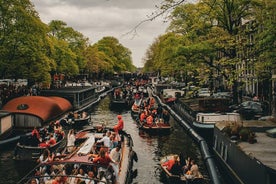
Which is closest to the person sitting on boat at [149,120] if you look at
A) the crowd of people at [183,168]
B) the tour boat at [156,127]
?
the tour boat at [156,127]

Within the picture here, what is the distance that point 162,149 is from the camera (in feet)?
98.8

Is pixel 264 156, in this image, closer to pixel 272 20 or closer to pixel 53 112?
pixel 272 20

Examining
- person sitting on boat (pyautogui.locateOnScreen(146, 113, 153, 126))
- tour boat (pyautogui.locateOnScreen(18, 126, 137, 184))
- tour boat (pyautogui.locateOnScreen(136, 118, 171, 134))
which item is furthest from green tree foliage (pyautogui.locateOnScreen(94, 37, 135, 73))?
tour boat (pyautogui.locateOnScreen(18, 126, 137, 184))

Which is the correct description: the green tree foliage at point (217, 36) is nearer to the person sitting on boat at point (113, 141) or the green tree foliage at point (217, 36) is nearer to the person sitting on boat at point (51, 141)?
the person sitting on boat at point (113, 141)

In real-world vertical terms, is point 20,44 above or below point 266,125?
above

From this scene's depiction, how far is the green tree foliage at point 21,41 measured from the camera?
41625mm

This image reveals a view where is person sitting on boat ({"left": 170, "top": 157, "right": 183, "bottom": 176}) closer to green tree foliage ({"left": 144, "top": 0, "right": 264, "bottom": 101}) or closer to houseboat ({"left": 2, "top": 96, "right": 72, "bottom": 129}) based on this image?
green tree foliage ({"left": 144, "top": 0, "right": 264, "bottom": 101})

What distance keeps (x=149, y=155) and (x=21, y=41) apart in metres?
21.7

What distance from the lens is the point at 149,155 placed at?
28578 mm

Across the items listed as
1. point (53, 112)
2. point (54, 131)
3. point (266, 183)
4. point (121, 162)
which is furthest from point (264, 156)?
point (53, 112)

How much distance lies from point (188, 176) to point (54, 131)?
14435 millimetres

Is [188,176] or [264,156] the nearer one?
[264,156]

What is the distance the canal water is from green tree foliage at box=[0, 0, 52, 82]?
1238 centimetres

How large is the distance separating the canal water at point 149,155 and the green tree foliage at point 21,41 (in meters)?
12.4
